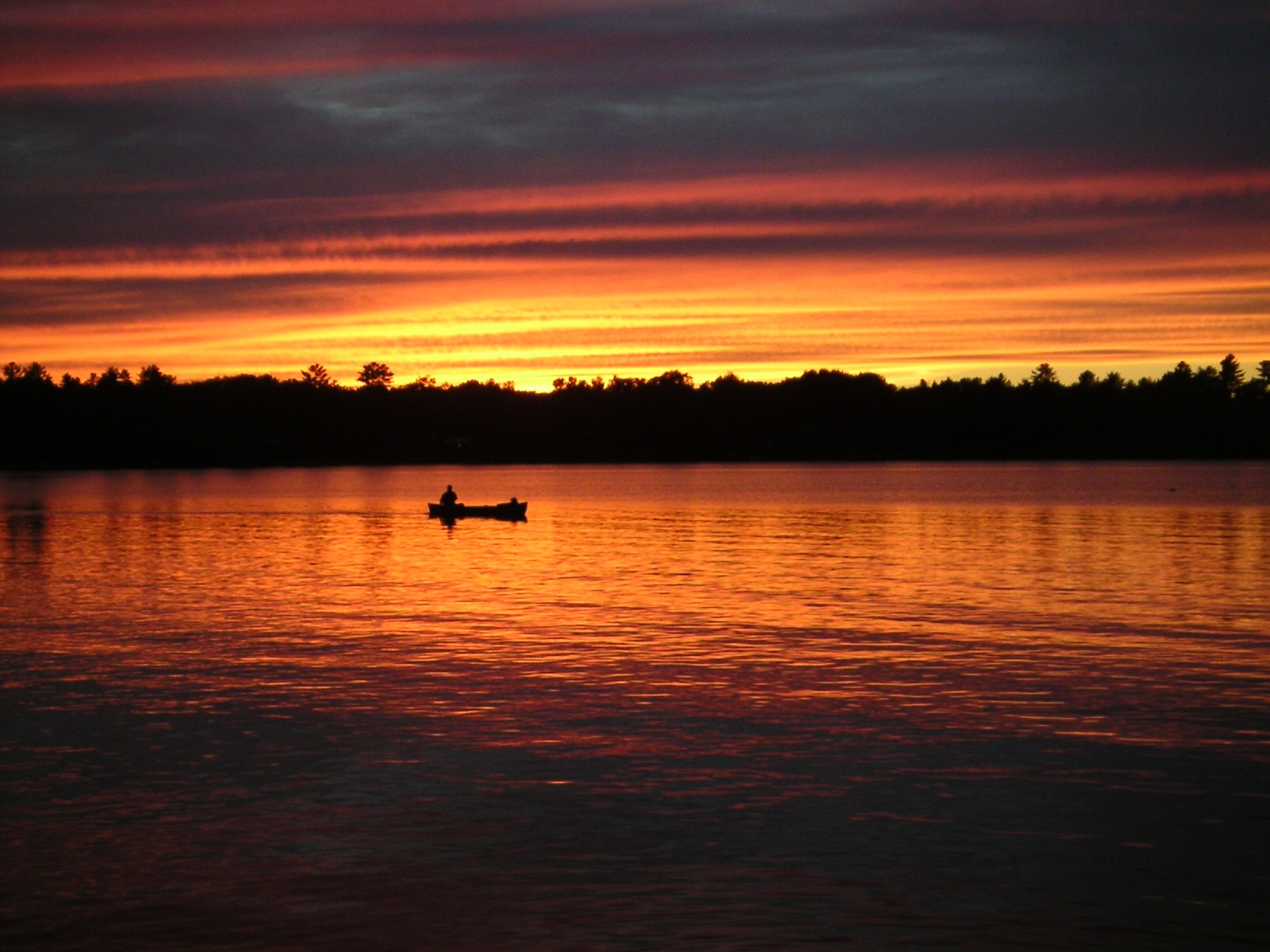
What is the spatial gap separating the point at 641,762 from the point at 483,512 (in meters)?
58.4

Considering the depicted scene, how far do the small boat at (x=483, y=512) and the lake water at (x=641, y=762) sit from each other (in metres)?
32.2

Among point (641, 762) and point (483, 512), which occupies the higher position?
point (483, 512)

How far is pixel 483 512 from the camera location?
74.1 m

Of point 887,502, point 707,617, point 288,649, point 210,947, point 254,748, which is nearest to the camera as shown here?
point 210,947

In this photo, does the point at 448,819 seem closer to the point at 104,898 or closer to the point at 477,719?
the point at 104,898

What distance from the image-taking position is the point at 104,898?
38.7 ft

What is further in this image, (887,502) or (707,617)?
(887,502)

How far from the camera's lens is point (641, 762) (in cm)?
A: 1644

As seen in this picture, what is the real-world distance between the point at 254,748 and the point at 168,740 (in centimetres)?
154

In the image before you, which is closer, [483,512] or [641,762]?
[641,762]

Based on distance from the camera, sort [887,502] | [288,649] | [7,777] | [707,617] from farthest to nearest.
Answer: [887,502] < [707,617] < [288,649] < [7,777]

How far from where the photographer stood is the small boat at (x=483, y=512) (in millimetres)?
72750

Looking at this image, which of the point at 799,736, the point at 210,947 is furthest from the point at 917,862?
the point at 210,947

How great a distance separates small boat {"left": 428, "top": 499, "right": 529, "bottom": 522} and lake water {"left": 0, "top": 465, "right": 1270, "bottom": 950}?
32.2 meters
